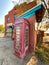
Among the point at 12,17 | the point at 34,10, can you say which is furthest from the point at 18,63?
the point at 12,17

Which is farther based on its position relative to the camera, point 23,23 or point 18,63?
point 23,23

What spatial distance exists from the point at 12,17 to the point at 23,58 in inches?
734

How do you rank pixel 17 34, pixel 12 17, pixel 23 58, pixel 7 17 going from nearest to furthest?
Answer: pixel 23 58
pixel 17 34
pixel 12 17
pixel 7 17

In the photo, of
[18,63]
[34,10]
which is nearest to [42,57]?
[18,63]

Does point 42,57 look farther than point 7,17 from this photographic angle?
No

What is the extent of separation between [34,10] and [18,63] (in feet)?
11.2

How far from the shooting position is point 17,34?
8.01 metres

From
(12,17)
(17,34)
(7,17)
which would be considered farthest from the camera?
(7,17)

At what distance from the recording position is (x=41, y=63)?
6676mm

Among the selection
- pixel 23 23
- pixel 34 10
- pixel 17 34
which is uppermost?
pixel 34 10

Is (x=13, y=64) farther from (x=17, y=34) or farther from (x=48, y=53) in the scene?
(x=48, y=53)

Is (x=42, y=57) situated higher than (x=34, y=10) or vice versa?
(x=34, y=10)

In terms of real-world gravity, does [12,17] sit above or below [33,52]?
above

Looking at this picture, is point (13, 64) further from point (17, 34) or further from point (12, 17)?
point (12, 17)
